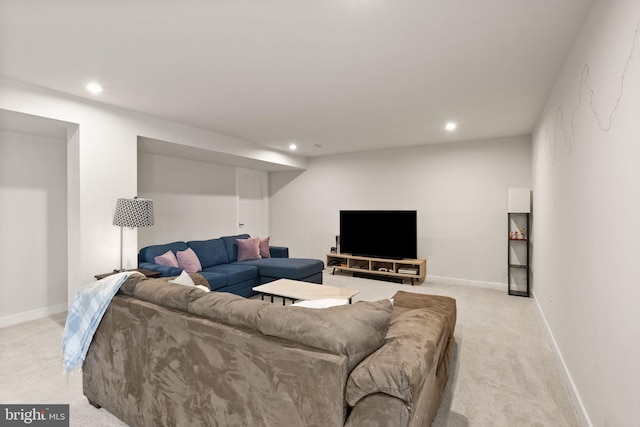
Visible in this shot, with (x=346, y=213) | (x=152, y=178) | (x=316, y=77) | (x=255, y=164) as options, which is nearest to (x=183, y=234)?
(x=152, y=178)

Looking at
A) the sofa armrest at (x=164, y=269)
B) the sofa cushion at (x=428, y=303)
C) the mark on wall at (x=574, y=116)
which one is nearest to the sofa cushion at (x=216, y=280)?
the sofa armrest at (x=164, y=269)

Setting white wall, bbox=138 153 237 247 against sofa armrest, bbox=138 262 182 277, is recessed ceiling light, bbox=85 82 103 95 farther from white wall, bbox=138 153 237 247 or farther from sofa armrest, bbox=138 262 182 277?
sofa armrest, bbox=138 262 182 277

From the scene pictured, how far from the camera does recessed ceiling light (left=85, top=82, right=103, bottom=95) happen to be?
292 cm

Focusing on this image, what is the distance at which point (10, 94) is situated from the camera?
2795mm

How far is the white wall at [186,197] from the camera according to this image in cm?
488

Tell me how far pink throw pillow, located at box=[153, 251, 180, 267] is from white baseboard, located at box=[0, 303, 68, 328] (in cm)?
132

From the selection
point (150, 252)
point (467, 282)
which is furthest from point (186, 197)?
point (467, 282)

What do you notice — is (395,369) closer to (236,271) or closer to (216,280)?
(216,280)

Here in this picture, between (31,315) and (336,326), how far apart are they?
4.33 meters

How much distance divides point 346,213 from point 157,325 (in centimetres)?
462

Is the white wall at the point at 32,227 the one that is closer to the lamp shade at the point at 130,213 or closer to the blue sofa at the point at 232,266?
the blue sofa at the point at 232,266

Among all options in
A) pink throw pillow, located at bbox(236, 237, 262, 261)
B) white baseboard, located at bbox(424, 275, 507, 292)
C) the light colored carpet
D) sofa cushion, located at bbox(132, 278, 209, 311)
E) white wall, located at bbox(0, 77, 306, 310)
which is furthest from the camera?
pink throw pillow, located at bbox(236, 237, 262, 261)

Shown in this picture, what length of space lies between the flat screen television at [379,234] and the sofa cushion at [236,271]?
2.07 m

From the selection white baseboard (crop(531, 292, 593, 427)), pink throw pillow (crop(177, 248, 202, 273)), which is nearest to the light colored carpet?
white baseboard (crop(531, 292, 593, 427))
